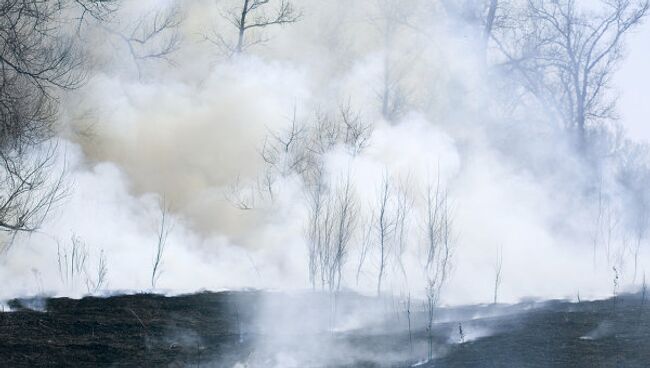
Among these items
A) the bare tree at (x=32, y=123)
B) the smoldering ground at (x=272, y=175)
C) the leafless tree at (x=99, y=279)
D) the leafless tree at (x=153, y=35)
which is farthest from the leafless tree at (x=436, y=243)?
the leafless tree at (x=153, y=35)

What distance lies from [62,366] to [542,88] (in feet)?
83.2

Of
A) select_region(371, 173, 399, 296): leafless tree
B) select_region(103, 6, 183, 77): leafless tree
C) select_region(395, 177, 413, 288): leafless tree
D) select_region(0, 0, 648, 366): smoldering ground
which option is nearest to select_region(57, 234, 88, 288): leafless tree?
select_region(0, 0, 648, 366): smoldering ground

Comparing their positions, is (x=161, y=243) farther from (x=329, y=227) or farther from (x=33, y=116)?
(x=33, y=116)

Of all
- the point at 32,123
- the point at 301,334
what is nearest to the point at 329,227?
the point at 301,334

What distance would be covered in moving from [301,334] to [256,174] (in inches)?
393

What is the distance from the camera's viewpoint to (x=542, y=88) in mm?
31453

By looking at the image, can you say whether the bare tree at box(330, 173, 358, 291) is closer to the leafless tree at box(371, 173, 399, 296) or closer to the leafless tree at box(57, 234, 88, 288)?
the leafless tree at box(371, 173, 399, 296)

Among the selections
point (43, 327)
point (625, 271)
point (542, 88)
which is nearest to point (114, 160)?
point (43, 327)

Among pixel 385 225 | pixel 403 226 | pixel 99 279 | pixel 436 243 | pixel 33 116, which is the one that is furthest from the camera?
pixel 403 226

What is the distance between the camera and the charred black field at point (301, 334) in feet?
34.4

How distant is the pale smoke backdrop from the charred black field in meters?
2.73

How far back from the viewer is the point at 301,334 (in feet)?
41.5

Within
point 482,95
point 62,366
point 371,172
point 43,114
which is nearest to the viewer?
point 62,366

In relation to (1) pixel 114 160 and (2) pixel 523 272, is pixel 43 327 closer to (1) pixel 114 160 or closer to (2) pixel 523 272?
(1) pixel 114 160
